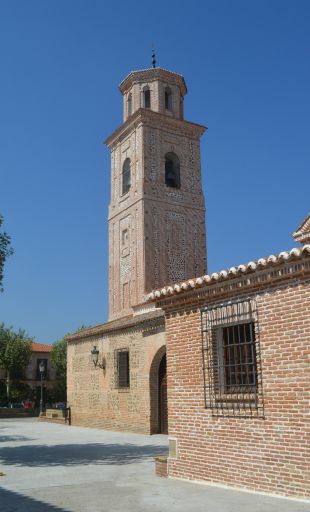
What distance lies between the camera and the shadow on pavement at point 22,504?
Result: 6.49 meters

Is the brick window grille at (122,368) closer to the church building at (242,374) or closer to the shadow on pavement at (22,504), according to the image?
the church building at (242,374)

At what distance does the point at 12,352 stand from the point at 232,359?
117 feet

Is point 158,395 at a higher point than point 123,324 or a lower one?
lower

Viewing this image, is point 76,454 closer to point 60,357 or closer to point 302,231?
point 302,231

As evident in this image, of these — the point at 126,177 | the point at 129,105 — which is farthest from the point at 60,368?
the point at 129,105

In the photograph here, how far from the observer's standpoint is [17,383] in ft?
142

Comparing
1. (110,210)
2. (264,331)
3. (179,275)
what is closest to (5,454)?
(264,331)

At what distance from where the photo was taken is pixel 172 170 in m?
27.8

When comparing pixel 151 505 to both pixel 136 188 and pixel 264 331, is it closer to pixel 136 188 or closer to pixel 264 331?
pixel 264 331

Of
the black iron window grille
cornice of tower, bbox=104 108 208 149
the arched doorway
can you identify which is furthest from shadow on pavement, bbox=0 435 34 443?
cornice of tower, bbox=104 108 208 149

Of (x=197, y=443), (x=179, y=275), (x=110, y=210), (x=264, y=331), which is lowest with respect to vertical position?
(x=197, y=443)

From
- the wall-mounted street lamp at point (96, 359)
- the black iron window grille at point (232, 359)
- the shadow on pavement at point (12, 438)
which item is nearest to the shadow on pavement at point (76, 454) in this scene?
the shadow on pavement at point (12, 438)

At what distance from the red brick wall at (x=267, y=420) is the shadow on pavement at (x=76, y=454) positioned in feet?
10.7

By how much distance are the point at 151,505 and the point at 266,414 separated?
1909 mm
